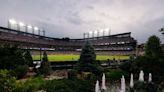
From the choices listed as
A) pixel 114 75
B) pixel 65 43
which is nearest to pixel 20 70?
pixel 114 75

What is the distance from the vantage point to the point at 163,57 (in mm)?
38812

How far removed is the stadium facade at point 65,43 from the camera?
75562 mm

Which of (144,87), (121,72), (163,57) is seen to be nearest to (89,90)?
(144,87)

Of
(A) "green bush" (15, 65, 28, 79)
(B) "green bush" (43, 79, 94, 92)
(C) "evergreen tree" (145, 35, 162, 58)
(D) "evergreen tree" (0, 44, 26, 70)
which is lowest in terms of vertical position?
(B) "green bush" (43, 79, 94, 92)

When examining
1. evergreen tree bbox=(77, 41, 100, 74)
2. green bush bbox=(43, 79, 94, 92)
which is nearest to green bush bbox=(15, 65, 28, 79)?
green bush bbox=(43, 79, 94, 92)

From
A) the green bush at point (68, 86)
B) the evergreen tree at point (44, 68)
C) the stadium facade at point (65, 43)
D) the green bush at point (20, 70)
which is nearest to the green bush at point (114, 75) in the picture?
the green bush at point (68, 86)

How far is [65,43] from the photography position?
361ft

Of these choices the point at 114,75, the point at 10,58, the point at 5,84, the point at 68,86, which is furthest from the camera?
the point at 114,75

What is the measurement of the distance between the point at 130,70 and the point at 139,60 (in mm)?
2139

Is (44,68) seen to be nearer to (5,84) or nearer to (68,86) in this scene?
(68,86)

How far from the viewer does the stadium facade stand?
75562 millimetres

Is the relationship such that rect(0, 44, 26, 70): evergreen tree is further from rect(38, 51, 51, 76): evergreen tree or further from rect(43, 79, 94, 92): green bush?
rect(43, 79, 94, 92): green bush

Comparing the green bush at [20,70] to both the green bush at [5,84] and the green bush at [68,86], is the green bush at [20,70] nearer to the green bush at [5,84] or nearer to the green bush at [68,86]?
the green bush at [68,86]

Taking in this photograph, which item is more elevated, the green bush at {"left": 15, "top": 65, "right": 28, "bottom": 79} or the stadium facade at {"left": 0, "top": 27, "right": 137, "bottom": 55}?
the stadium facade at {"left": 0, "top": 27, "right": 137, "bottom": 55}
